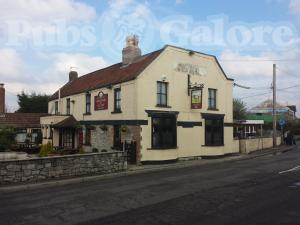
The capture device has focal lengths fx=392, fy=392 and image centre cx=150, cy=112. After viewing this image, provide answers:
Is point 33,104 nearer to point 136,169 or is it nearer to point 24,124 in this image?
point 24,124

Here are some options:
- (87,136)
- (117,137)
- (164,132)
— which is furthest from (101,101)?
(164,132)

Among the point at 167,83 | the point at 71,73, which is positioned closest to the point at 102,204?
the point at 167,83

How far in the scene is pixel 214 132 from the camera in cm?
2786

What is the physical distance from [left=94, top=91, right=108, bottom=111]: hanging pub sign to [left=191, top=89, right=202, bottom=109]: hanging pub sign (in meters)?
5.66

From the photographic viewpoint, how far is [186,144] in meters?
25.6

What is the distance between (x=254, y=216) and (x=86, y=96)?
21.4m

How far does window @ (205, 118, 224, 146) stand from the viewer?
89.5ft

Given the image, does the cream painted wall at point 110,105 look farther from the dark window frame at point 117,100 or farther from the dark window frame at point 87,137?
the dark window frame at point 87,137

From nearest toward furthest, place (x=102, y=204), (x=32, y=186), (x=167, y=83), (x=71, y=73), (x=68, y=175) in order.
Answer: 1. (x=102, y=204)
2. (x=32, y=186)
3. (x=68, y=175)
4. (x=167, y=83)
5. (x=71, y=73)

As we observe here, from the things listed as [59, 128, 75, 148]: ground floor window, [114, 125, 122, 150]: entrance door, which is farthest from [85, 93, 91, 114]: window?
[114, 125, 122, 150]: entrance door

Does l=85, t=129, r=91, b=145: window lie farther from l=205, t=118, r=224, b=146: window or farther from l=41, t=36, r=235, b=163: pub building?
l=205, t=118, r=224, b=146: window

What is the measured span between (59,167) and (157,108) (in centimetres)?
835

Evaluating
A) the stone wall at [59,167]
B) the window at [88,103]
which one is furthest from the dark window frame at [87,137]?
the stone wall at [59,167]

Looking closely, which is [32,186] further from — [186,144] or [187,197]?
[186,144]
